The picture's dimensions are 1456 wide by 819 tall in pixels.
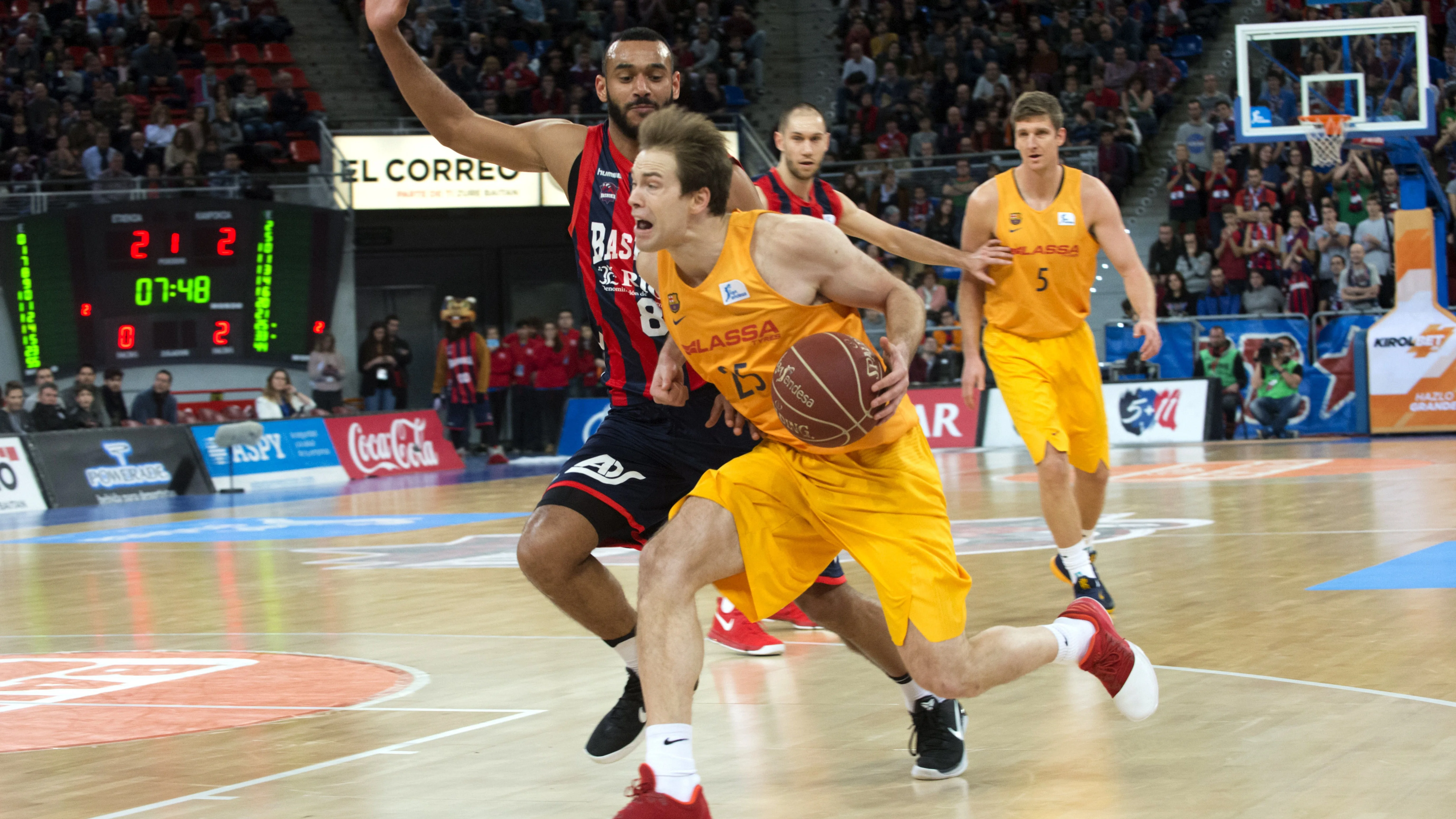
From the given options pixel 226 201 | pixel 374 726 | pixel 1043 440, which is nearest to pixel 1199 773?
pixel 374 726

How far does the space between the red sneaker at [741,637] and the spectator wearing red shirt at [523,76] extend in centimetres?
1931

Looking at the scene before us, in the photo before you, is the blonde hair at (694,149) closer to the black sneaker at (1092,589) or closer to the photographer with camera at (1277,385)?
the black sneaker at (1092,589)

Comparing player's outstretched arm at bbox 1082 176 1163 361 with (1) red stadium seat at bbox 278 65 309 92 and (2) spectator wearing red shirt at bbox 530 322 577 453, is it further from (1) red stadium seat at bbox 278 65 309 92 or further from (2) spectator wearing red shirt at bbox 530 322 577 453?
(1) red stadium seat at bbox 278 65 309 92

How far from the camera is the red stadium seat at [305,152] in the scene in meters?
22.9

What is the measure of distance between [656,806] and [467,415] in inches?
741

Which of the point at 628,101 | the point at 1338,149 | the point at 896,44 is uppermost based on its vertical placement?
the point at 896,44

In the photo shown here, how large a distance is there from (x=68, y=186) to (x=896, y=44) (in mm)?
12791

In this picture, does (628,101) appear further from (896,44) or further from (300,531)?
(896,44)

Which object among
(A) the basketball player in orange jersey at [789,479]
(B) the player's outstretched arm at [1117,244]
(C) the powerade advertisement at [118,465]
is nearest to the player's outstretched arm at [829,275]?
(A) the basketball player in orange jersey at [789,479]

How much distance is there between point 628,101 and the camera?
4.94m

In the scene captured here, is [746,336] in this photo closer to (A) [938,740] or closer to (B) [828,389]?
(B) [828,389]

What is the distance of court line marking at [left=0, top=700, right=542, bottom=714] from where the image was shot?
522 centimetres

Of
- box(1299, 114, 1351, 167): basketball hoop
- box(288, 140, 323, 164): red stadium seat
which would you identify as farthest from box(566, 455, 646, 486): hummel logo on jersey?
box(288, 140, 323, 164): red stadium seat

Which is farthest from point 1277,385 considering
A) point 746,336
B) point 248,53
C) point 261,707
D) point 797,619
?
point 248,53
